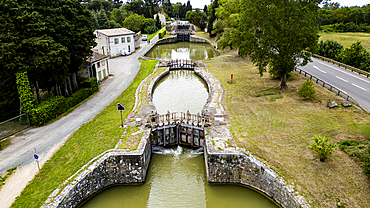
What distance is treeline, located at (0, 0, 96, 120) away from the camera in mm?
20812

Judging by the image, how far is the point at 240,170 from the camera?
692 inches

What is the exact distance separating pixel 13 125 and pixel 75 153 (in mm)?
7256

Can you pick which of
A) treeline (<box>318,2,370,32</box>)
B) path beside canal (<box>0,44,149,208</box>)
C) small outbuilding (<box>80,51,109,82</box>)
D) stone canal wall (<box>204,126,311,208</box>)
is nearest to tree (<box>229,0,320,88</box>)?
stone canal wall (<box>204,126,311,208</box>)

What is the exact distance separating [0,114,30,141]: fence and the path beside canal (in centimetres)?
87

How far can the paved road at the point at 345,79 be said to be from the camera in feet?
82.5

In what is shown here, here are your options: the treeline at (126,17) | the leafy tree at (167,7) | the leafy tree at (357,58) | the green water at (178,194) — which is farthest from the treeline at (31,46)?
the leafy tree at (167,7)

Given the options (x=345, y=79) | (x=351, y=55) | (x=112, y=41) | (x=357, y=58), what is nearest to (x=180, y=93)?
(x=345, y=79)

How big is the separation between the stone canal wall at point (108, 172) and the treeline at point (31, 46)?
34.3 feet

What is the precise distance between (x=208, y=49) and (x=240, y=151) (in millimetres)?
55673

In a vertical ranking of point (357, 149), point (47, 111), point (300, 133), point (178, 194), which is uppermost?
point (47, 111)

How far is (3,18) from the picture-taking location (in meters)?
20.5

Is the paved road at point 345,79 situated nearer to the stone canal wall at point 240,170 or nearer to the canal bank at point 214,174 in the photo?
the stone canal wall at point 240,170

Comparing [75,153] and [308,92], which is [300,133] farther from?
[75,153]

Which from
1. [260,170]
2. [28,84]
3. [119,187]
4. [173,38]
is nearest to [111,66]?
[28,84]
